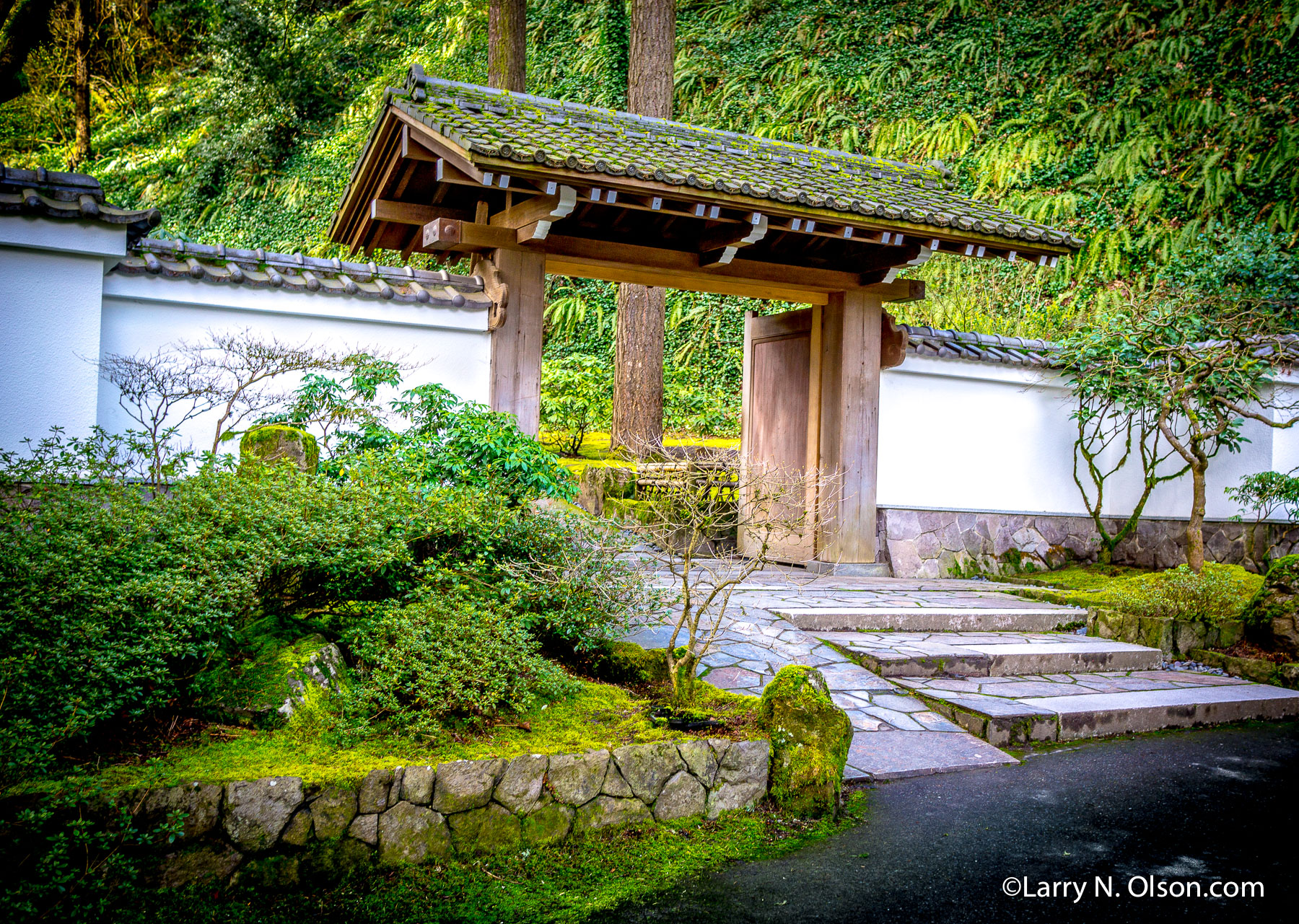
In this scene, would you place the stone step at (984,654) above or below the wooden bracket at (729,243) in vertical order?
below

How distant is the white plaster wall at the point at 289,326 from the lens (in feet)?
20.2

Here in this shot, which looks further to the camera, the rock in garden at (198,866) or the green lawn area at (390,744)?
the green lawn area at (390,744)

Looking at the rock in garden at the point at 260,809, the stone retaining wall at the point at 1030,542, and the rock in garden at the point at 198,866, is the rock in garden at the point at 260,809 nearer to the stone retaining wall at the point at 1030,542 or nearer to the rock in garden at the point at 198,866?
the rock in garden at the point at 198,866

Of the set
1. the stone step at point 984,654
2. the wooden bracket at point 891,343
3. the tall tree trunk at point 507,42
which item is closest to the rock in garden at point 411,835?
the stone step at point 984,654

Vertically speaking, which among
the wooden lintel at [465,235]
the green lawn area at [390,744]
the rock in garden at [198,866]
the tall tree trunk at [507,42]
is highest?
the tall tree trunk at [507,42]

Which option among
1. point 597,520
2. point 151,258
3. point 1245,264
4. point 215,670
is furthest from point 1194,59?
point 215,670

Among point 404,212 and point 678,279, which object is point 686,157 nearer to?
point 678,279

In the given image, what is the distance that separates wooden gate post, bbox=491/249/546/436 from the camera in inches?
283

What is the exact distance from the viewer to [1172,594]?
6969 millimetres

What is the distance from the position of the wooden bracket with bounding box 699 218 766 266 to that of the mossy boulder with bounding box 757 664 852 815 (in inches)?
158

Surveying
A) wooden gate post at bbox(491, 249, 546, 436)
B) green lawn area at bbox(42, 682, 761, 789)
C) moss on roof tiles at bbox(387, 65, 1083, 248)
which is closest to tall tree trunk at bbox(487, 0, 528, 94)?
moss on roof tiles at bbox(387, 65, 1083, 248)

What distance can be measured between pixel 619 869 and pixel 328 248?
16384 millimetres

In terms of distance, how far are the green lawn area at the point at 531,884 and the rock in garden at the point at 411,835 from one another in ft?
0.17

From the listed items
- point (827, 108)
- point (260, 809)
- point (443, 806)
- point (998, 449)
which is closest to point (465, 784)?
point (443, 806)
